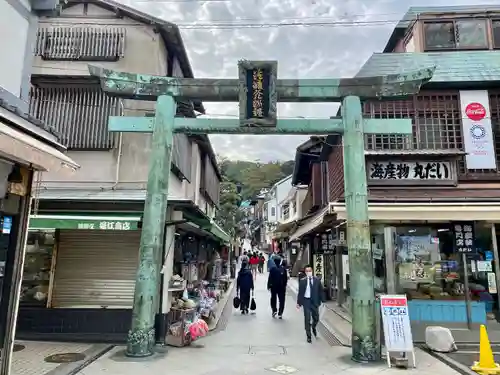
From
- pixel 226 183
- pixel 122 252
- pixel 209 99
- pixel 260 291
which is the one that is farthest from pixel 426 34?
pixel 226 183

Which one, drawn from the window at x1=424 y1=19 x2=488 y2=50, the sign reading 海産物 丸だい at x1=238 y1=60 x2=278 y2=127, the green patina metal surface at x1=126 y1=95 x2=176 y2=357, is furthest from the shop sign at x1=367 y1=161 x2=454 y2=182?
the green patina metal surface at x1=126 y1=95 x2=176 y2=357

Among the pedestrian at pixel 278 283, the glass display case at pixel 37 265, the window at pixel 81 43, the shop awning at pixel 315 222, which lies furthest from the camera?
the pedestrian at pixel 278 283

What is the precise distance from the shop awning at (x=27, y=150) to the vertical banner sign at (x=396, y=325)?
7.02 m

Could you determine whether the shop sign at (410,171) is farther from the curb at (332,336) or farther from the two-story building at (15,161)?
the two-story building at (15,161)

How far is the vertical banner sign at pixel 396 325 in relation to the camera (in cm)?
778

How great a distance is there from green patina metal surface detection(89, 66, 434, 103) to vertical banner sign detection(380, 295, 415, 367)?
4.87 metres

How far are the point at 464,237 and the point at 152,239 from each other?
8.57 metres

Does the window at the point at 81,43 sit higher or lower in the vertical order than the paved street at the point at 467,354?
higher

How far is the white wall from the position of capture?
6082 mm

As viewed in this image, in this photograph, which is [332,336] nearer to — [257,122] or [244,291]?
[244,291]

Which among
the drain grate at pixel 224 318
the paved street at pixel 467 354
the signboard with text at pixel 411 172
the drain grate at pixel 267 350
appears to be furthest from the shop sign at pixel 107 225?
the paved street at pixel 467 354

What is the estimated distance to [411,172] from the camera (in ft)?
38.4

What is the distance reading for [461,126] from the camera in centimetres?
1182

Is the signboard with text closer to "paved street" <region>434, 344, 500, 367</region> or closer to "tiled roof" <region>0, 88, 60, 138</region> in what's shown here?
"paved street" <region>434, 344, 500, 367</region>
